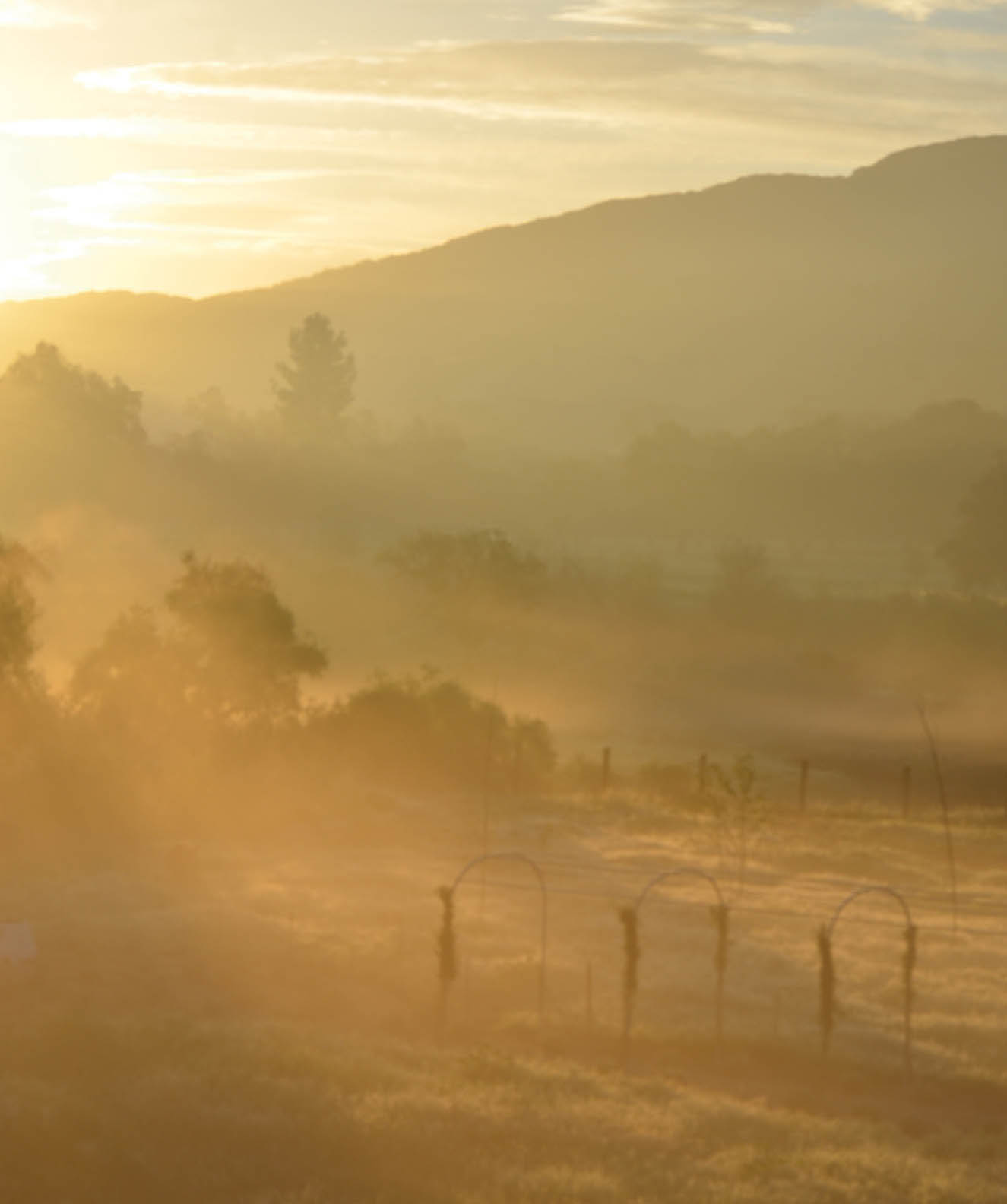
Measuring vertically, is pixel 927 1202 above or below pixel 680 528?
below

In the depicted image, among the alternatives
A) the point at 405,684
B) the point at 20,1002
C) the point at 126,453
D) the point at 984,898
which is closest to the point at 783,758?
the point at 405,684

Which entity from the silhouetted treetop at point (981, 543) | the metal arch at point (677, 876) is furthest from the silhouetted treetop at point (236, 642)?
the silhouetted treetop at point (981, 543)

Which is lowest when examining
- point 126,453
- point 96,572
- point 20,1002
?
point 20,1002

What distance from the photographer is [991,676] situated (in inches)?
3388

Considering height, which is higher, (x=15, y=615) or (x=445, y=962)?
(x=15, y=615)

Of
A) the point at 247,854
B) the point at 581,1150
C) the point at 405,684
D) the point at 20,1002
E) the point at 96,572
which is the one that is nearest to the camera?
the point at 581,1150

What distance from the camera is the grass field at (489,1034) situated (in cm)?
2011

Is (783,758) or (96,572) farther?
(96,572)

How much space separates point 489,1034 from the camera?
26938 mm

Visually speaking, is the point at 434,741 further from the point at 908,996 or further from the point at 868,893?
the point at 908,996

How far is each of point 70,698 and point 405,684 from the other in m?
13.1


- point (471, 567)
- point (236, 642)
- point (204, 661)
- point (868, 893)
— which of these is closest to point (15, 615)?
point (204, 661)

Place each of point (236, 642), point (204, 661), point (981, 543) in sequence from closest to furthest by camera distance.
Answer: point (204, 661) < point (236, 642) < point (981, 543)

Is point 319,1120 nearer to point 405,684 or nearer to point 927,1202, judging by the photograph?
point 927,1202
